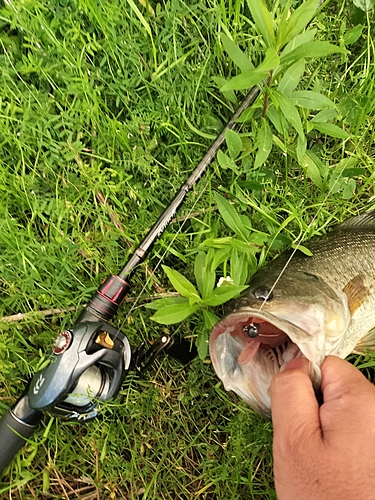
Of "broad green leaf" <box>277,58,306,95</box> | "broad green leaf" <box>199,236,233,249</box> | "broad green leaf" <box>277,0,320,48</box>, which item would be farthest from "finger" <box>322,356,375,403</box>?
"broad green leaf" <box>277,0,320,48</box>

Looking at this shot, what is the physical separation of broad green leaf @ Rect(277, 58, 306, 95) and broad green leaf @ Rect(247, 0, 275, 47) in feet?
0.67

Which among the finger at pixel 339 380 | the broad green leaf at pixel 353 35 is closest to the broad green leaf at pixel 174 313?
the finger at pixel 339 380

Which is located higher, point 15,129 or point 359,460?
point 15,129

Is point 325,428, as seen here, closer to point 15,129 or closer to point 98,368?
point 98,368

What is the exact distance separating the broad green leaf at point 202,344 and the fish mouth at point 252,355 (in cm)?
39

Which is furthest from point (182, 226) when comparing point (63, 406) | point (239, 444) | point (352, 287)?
point (239, 444)

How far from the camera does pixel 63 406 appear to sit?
78.3 inches

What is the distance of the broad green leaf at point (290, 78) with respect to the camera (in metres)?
1.96

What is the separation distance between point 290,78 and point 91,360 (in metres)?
1.55

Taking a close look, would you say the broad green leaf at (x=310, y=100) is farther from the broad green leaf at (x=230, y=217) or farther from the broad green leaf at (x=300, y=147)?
the broad green leaf at (x=230, y=217)

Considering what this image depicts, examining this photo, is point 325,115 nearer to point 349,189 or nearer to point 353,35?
point 349,189

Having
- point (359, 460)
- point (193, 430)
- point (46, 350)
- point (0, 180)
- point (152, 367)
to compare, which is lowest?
point (193, 430)

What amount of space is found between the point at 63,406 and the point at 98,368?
0.75 ft

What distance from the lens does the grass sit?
228cm
